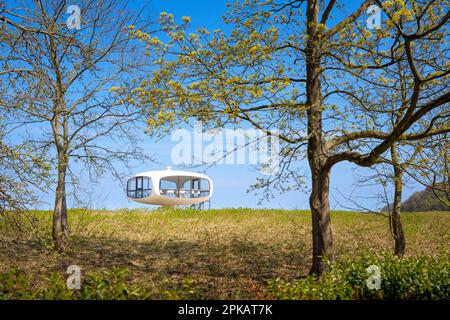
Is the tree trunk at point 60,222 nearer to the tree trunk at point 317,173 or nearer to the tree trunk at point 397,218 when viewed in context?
the tree trunk at point 317,173

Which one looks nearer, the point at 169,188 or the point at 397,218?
the point at 397,218

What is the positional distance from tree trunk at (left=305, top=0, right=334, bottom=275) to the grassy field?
70 cm

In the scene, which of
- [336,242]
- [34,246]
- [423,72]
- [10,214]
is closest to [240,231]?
[336,242]

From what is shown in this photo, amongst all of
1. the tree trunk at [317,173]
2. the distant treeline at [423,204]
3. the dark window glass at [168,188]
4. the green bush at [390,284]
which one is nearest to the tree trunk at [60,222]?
the tree trunk at [317,173]

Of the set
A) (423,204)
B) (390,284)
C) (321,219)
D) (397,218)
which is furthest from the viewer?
(423,204)

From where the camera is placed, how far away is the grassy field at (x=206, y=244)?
912cm

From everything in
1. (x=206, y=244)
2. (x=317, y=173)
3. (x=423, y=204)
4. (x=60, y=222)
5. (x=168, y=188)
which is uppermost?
(x=168, y=188)

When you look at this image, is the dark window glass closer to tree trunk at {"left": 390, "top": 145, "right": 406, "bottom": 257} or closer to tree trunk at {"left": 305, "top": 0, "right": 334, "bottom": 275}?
tree trunk at {"left": 390, "top": 145, "right": 406, "bottom": 257}

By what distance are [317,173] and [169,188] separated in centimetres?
1567

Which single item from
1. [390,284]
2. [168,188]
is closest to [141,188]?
[168,188]

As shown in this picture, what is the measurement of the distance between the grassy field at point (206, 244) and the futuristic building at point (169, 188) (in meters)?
4.31

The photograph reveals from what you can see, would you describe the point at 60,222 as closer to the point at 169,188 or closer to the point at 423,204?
the point at 169,188

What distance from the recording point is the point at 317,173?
8922mm

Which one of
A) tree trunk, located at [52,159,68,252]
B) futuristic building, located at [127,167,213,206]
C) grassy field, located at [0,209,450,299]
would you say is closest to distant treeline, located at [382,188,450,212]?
grassy field, located at [0,209,450,299]
